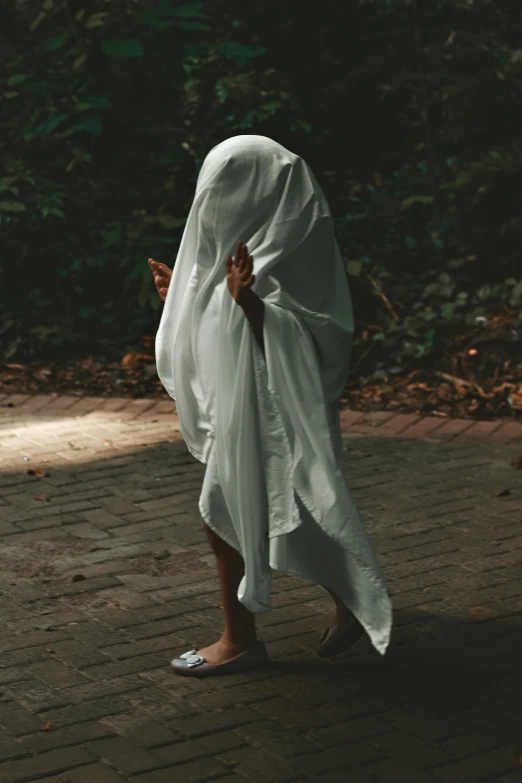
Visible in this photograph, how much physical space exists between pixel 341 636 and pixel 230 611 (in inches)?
15.5

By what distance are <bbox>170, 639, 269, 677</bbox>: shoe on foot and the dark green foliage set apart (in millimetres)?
5177

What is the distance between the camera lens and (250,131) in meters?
9.21

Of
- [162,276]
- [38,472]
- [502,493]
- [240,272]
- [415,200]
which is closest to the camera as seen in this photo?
[240,272]

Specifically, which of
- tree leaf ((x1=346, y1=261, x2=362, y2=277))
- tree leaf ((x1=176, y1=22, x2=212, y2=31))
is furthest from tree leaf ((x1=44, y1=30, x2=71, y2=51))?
tree leaf ((x1=346, y1=261, x2=362, y2=277))

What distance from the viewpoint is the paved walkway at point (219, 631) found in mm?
3461

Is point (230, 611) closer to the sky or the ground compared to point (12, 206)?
closer to the ground

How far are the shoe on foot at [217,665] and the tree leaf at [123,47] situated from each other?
636 centimetres

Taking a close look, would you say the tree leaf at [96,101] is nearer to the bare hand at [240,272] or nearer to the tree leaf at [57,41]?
the tree leaf at [57,41]

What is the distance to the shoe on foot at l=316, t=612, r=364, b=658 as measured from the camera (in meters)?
4.13

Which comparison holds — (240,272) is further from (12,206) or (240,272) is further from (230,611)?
(12,206)

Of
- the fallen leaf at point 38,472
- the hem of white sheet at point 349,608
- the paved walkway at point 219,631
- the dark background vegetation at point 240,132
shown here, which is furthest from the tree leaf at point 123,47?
the hem of white sheet at point 349,608

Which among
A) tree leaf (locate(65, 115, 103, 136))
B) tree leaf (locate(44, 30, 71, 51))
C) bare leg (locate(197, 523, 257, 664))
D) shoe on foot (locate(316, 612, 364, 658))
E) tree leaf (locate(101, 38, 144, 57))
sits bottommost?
shoe on foot (locate(316, 612, 364, 658))

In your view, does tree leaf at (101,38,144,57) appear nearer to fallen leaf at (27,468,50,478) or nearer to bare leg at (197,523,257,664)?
fallen leaf at (27,468,50,478)

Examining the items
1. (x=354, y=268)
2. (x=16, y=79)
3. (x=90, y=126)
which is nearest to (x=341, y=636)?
(x=354, y=268)
